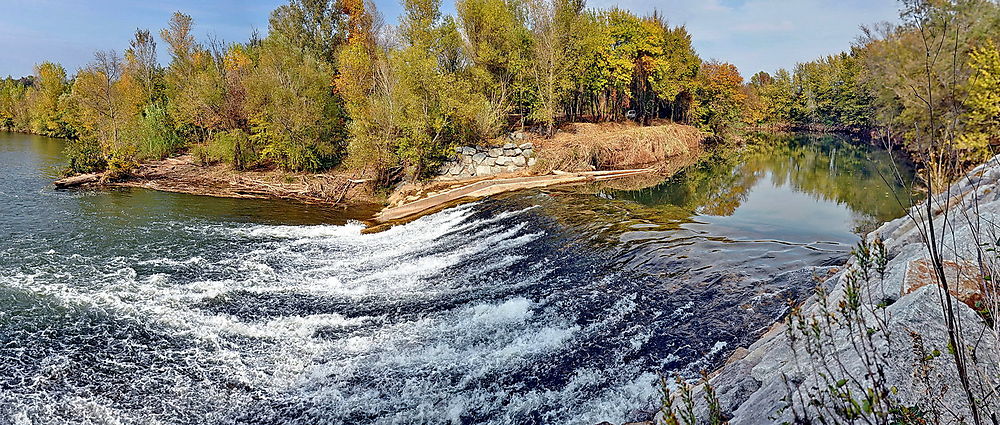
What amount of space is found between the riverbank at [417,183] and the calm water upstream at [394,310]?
3.54 meters

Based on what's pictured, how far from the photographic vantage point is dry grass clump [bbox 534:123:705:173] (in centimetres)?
2277

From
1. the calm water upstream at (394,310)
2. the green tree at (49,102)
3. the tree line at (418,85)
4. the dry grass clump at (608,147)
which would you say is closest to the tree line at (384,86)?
the tree line at (418,85)

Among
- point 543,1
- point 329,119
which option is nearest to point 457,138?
point 329,119

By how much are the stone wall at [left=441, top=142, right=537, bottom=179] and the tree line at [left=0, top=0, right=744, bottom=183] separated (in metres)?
0.66

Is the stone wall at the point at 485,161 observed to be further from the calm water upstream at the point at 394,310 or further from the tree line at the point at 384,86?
the calm water upstream at the point at 394,310

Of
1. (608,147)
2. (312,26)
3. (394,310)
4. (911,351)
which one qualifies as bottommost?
(394,310)

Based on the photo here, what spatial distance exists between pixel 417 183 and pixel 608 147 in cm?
1008

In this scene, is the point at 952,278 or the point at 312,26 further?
the point at 312,26

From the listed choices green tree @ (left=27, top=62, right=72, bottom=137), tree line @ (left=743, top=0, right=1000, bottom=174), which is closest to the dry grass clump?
tree line @ (left=743, top=0, right=1000, bottom=174)

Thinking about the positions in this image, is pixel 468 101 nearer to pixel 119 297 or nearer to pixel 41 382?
pixel 119 297

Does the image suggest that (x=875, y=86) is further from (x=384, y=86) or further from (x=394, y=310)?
(x=394, y=310)

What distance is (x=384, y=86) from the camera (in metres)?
19.8

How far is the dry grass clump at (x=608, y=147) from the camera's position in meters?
22.8

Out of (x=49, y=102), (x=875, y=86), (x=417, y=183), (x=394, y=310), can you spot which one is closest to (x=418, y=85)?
(x=417, y=183)
